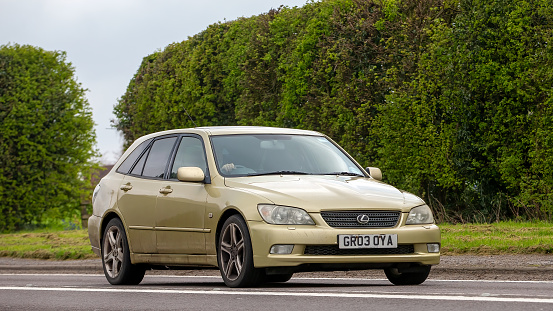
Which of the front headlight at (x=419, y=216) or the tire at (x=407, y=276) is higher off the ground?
the front headlight at (x=419, y=216)

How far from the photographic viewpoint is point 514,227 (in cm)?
1666

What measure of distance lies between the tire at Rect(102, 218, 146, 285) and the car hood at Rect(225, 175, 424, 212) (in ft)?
6.67

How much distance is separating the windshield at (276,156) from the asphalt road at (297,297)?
1.22 meters

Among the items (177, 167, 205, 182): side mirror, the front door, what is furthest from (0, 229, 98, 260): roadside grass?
(177, 167, 205, 182): side mirror

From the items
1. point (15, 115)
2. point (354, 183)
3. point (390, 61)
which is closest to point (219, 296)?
point (354, 183)

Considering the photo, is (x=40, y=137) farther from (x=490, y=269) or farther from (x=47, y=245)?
(x=490, y=269)

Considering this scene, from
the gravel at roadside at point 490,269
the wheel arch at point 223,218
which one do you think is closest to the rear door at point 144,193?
the wheel arch at point 223,218

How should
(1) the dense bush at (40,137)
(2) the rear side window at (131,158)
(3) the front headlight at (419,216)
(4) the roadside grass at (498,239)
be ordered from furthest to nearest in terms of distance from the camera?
(1) the dense bush at (40,137) < (4) the roadside grass at (498,239) < (2) the rear side window at (131,158) < (3) the front headlight at (419,216)

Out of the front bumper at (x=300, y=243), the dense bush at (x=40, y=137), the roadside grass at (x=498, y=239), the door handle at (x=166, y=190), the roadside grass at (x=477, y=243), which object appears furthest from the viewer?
the dense bush at (x=40, y=137)

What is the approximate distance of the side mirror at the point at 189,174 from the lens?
10.4m

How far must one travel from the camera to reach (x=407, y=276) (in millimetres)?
10500

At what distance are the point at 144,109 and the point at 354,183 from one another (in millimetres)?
23829

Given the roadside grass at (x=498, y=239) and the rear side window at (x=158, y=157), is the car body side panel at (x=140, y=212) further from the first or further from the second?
the roadside grass at (x=498, y=239)

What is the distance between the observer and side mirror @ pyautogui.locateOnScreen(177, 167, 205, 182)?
10398 millimetres
